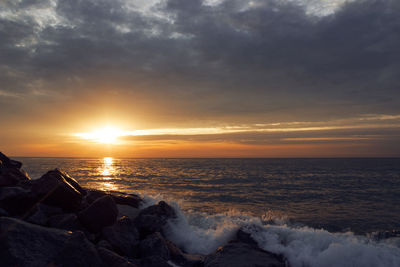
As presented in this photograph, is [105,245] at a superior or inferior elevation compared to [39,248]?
inferior

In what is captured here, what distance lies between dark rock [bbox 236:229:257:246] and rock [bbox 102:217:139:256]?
388cm

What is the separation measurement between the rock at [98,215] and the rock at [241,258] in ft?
12.3

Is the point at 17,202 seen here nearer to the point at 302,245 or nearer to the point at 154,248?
the point at 154,248

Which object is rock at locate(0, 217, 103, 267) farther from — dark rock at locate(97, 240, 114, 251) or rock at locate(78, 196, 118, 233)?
rock at locate(78, 196, 118, 233)

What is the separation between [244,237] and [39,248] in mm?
6977

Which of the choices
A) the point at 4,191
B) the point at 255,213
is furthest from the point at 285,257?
the point at 4,191

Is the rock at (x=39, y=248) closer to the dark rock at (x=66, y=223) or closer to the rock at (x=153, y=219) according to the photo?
the dark rock at (x=66, y=223)

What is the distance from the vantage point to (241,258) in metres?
7.84

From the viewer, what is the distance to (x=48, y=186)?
10.2 meters

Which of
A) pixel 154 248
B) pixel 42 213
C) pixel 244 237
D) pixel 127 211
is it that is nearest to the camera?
pixel 154 248

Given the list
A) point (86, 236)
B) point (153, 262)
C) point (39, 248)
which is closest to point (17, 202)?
point (86, 236)

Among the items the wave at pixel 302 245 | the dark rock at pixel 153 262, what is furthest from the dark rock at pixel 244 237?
the dark rock at pixel 153 262

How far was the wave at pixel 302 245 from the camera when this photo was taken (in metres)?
8.64

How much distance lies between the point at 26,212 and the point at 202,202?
13.9 m
